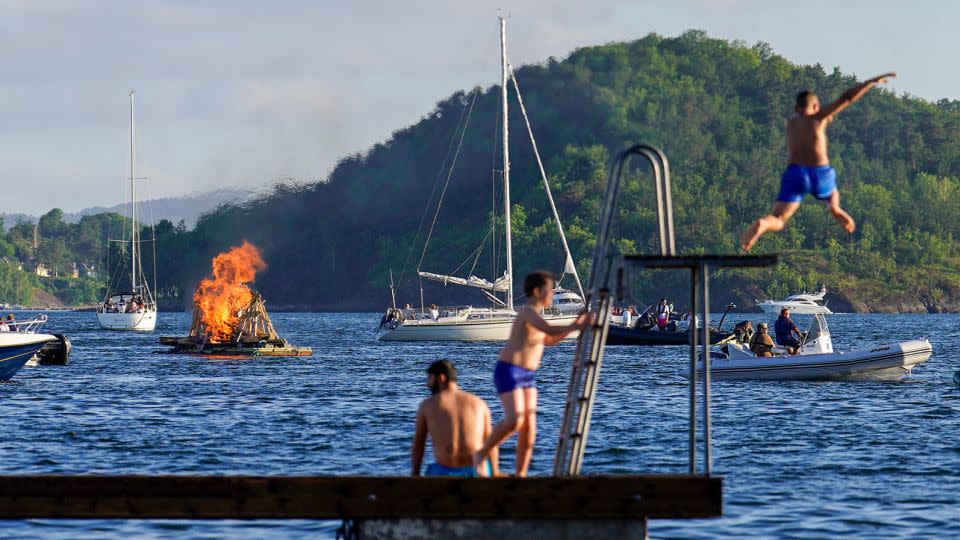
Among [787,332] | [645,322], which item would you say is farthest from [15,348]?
[645,322]

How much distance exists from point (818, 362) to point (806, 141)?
36050 mm

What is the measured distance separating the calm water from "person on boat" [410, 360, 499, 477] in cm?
694

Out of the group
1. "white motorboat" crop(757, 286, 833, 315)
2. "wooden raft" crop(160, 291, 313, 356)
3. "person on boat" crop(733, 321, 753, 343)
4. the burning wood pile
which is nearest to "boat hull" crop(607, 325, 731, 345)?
the burning wood pile

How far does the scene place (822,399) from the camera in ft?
134

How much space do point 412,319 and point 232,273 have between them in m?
21.0

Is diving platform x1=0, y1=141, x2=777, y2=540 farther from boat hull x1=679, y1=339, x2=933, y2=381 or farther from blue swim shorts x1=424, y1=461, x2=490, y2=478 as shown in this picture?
boat hull x1=679, y1=339, x2=933, y2=381

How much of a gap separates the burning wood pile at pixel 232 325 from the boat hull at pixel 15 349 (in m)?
16.5

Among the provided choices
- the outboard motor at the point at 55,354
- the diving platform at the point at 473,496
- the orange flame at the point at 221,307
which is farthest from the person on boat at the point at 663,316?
the diving platform at the point at 473,496

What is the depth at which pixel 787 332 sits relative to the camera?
46.4 metres

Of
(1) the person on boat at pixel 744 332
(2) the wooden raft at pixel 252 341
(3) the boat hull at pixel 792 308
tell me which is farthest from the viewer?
(3) the boat hull at pixel 792 308

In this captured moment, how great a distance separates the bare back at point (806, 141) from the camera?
35.8ft

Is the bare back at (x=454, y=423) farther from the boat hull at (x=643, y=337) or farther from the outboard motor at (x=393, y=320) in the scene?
the outboard motor at (x=393, y=320)

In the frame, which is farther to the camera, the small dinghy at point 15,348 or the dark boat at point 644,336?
the dark boat at point 644,336

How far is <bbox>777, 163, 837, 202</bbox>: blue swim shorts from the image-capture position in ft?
36.1
